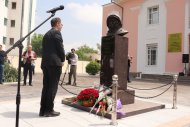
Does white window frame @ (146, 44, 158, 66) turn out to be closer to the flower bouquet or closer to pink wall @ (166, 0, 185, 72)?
pink wall @ (166, 0, 185, 72)

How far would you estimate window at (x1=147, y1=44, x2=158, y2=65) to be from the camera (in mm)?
22875

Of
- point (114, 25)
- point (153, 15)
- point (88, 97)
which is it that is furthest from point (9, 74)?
point (153, 15)

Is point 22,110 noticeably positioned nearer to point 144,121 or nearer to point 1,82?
point 144,121

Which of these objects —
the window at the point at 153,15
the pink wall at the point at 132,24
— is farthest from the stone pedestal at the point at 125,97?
the pink wall at the point at 132,24

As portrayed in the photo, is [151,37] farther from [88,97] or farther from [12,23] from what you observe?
[12,23]

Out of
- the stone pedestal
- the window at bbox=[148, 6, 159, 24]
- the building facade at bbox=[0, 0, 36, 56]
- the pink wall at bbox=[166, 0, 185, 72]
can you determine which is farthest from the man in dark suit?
the building facade at bbox=[0, 0, 36, 56]

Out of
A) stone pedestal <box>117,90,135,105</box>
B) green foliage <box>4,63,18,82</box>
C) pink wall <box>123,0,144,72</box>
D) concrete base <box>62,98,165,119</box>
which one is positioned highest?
pink wall <box>123,0,144,72</box>

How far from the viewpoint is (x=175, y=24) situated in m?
21.3

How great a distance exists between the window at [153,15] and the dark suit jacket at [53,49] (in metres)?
17.9

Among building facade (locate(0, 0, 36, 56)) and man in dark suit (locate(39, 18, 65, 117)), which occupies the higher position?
building facade (locate(0, 0, 36, 56))

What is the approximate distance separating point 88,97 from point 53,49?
5.63ft

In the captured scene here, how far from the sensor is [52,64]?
6105mm

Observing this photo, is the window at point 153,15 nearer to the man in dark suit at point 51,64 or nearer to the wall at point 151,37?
the wall at point 151,37

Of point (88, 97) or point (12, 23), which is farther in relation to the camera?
point (12, 23)
